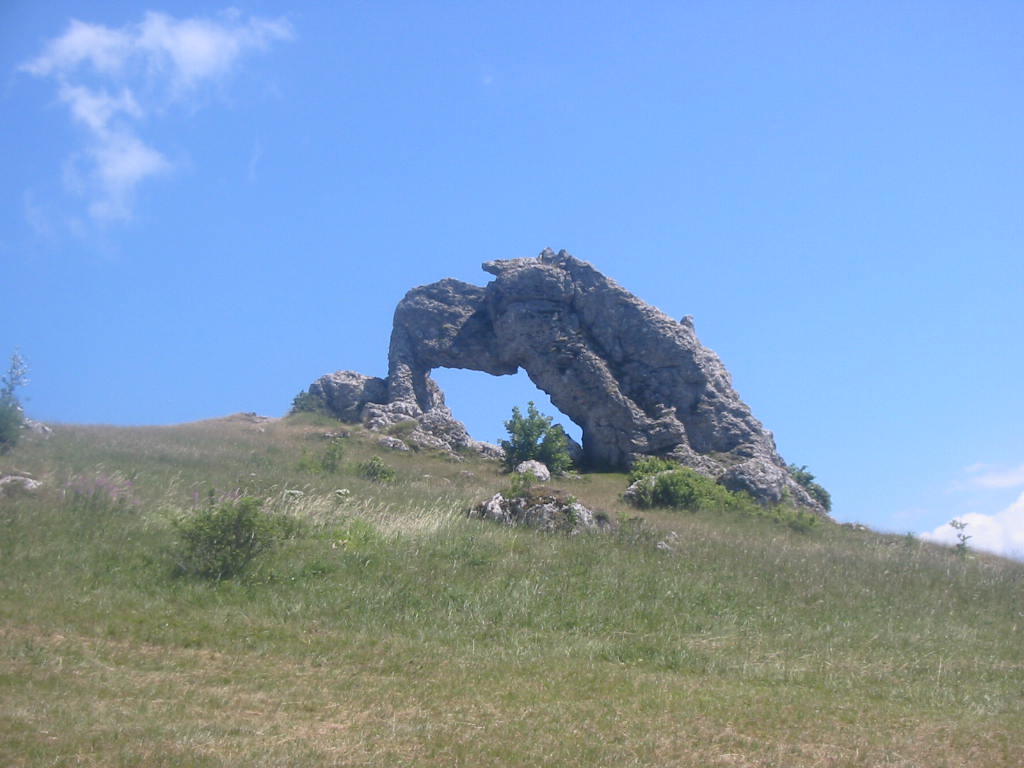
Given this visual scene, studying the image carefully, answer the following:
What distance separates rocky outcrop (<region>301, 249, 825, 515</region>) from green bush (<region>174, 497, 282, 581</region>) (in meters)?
21.4

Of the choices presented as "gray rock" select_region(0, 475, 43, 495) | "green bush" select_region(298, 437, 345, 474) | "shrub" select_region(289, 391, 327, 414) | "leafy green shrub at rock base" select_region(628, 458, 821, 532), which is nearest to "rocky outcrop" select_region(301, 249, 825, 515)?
"shrub" select_region(289, 391, 327, 414)

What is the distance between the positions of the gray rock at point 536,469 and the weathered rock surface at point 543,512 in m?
12.1

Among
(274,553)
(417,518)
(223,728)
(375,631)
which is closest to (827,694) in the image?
(375,631)

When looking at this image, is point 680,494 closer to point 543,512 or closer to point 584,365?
point 584,365

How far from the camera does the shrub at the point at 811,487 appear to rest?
35.0 meters

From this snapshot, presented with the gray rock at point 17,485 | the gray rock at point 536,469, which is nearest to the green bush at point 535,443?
the gray rock at point 536,469

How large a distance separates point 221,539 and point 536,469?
62.9ft

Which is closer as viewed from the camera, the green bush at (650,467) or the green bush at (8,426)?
the green bush at (8,426)

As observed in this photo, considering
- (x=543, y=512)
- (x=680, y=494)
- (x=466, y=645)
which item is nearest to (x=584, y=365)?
(x=680, y=494)

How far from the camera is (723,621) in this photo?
10.3 meters

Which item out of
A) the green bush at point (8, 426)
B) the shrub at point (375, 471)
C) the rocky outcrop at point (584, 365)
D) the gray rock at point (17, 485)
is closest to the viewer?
the gray rock at point (17, 485)

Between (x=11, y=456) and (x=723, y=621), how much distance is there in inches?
579

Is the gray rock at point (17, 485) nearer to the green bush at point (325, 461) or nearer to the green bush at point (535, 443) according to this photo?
the green bush at point (325, 461)

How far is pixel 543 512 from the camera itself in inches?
602
